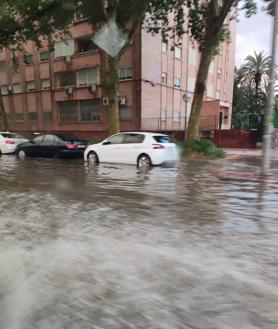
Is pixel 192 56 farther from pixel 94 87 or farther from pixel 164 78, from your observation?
pixel 94 87

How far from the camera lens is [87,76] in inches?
1123

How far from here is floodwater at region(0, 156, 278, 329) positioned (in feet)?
10.1

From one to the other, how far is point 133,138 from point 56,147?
5.45 metres

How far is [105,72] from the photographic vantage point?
18969mm

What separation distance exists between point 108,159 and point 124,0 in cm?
800

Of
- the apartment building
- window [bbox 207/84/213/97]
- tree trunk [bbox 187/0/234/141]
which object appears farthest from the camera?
window [bbox 207/84/213/97]

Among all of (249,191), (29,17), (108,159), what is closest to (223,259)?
(249,191)

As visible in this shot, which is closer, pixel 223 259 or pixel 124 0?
pixel 223 259

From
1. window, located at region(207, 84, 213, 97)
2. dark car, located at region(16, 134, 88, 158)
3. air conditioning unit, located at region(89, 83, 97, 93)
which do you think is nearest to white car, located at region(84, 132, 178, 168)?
dark car, located at region(16, 134, 88, 158)

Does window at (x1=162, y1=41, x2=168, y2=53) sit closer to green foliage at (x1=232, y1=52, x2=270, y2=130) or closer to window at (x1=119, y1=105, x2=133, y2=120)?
window at (x1=119, y1=105, x2=133, y2=120)

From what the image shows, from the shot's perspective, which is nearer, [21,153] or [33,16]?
[33,16]

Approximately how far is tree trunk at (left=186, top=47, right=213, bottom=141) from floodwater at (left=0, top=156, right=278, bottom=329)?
31.9 feet

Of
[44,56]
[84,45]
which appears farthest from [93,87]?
[44,56]

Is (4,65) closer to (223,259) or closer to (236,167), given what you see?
(236,167)
